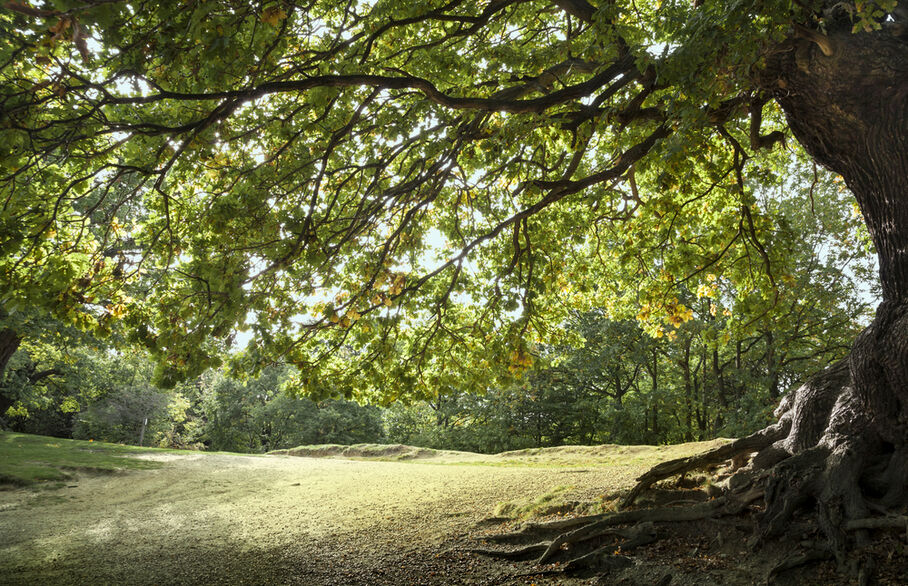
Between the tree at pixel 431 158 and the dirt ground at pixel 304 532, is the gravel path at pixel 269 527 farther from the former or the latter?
the tree at pixel 431 158

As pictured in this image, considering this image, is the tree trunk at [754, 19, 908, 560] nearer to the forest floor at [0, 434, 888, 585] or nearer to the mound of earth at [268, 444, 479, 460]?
the forest floor at [0, 434, 888, 585]

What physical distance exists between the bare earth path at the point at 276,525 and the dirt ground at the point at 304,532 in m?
0.02

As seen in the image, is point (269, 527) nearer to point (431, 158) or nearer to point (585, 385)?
point (431, 158)

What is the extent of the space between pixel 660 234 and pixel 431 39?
4.86 metres

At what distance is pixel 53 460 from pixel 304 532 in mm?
9930

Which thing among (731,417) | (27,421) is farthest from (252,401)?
(731,417)

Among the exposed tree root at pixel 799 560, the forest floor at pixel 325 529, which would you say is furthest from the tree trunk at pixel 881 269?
the forest floor at pixel 325 529

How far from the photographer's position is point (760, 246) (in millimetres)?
7219

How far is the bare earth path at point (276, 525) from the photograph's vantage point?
15.8 feet

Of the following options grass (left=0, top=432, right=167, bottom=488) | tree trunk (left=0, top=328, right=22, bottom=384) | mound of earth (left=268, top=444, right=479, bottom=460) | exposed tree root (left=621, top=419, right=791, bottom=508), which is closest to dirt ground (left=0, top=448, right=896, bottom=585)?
grass (left=0, top=432, right=167, bottom=488)

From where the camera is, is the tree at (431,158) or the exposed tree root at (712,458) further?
the exposed tree root at (712,458)

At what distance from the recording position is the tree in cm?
368

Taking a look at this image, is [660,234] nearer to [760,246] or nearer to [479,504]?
[760,246]

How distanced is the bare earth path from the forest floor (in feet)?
0.08
